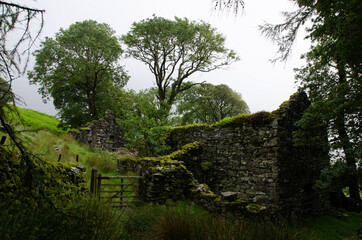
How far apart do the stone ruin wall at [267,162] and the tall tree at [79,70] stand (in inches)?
504

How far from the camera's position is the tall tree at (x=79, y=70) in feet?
58.1

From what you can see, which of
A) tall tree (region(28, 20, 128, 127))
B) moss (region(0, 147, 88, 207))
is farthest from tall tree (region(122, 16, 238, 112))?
moss (region(0, 147, 88, 207))

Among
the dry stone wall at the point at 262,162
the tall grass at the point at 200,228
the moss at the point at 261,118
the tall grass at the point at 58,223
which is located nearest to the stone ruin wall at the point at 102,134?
the dry stone wall at the point at 262,162

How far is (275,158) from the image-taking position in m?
7.21

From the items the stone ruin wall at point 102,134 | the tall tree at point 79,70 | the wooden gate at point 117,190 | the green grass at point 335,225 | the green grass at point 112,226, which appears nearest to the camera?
the green grass at point 112,226

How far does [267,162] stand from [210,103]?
19270 millimetres

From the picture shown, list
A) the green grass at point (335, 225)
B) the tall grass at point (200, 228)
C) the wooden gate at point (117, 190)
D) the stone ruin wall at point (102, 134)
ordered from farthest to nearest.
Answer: the stone ruin wall at point (102, 134) → the green grass at point (335, 225) → the wooden gate at point (117, 190) → the tall grass at point (200, 228)

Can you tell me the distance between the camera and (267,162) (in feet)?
24.3

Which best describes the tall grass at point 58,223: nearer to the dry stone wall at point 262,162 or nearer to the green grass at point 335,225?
the dry stone wall at point 262,162

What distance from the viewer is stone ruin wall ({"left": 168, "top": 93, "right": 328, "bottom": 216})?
7.21 m

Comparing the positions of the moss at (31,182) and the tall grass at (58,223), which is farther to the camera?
the moss at (31,182)

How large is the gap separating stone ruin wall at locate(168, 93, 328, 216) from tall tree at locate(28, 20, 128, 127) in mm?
12809

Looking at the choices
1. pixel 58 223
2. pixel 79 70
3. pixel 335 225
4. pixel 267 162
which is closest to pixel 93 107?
pixel 79 70

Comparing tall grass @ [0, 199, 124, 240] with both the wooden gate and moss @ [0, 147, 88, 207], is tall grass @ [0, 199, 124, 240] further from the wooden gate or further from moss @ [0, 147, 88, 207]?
the wooden gate
